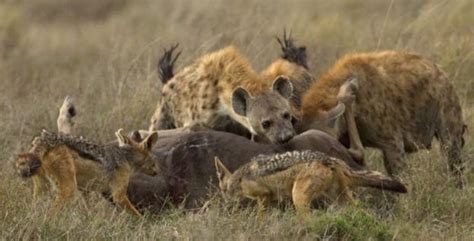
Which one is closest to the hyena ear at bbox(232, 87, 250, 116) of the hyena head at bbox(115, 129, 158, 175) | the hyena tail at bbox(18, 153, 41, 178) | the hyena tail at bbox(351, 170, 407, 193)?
the hyena head at bbox(115, 129, 158, 175)

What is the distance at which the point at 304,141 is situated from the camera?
25.5 ft

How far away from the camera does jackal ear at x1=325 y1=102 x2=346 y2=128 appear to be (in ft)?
26.7

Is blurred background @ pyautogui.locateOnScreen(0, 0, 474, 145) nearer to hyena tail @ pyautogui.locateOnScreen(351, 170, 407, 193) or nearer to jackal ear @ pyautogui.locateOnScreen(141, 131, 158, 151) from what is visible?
jackal ear @ pyautogui.locateOnScreen(141, 131, 158, 151)

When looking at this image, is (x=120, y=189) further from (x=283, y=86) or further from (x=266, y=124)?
(x=283, y=86)

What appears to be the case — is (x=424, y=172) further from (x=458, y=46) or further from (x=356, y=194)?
(x=458, y=46)

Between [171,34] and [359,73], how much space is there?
662cm

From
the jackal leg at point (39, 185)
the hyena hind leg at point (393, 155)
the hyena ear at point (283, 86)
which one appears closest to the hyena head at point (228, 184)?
the jackal leg at point (39, 185)

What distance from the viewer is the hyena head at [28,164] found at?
7098mm

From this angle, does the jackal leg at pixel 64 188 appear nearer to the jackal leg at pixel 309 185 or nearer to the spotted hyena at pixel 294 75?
the jackal leg at pixel 309 185

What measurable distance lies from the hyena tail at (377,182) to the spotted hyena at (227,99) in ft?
3.12

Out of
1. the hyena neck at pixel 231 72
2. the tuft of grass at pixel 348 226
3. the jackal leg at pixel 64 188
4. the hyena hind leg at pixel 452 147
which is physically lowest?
the hyena hind leg at pixel 452 147

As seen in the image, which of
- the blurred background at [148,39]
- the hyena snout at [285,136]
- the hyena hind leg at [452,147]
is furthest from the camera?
the blurred background at [148,39]

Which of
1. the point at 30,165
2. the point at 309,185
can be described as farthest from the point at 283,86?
the point at 30,165

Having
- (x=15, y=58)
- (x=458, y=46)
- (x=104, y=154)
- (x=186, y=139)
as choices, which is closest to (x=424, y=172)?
(x=186, y=139)
